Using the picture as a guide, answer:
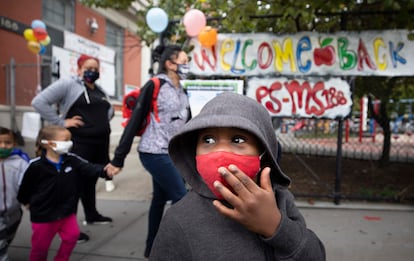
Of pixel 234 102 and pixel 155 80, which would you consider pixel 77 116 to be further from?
pixel 234 102

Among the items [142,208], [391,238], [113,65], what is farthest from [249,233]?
[113,65]

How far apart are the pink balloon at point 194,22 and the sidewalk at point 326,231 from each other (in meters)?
2.39

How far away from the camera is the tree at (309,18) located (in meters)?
3.75


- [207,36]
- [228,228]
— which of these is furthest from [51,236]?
[207,36]

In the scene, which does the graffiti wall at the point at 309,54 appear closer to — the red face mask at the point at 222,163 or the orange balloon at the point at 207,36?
the orange balloon at the point at 207,36

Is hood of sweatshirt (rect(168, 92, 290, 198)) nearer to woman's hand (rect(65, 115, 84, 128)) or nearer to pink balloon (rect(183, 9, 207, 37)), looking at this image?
woman's hand (rect(65, 115, 84, 128))

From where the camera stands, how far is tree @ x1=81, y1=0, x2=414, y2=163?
3747 mm

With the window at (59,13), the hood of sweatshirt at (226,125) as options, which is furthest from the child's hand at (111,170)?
the window at (59,13)

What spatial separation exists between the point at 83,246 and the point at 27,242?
1.84 feet

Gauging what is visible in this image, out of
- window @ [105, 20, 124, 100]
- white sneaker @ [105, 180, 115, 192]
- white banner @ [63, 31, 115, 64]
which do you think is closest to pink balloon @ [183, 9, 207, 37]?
white sneaker @ [105, 180, 115, 192]

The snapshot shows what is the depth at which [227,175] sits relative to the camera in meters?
0.96

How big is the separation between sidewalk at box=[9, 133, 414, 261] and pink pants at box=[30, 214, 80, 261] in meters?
0.44

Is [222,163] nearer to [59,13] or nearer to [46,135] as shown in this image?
[46,135]

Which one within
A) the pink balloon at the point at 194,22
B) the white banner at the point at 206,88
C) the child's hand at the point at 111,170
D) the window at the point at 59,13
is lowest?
the child's hand at the point at 111,170
